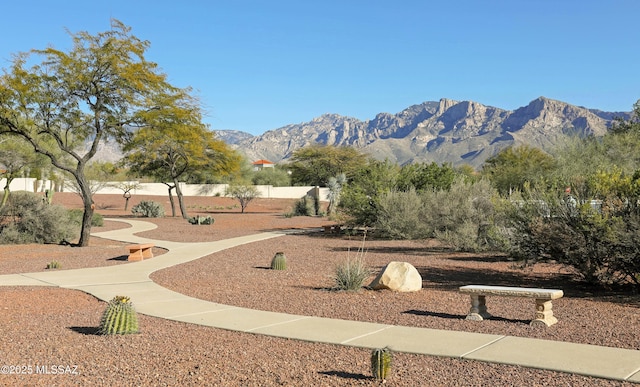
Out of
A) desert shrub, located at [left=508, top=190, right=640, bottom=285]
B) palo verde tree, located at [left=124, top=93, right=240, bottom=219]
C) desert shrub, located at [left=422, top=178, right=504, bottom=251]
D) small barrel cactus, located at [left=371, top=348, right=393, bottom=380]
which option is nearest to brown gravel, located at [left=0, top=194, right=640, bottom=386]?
small barrel cactus, located at [left=371, top=348, right=393, bottom=380]

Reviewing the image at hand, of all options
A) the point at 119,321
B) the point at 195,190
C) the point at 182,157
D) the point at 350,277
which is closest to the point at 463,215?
the point at 350,277

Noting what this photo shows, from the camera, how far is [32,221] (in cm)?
2423

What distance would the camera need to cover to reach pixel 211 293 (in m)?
12.5

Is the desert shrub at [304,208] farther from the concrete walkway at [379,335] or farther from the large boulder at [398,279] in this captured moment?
the large boulder at [398,279]

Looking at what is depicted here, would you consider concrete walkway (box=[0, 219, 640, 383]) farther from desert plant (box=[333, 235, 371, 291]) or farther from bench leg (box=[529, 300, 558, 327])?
desert plant (box=[333, 235, 371, 291])

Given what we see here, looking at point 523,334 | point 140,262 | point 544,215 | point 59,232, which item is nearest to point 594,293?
point 544,215

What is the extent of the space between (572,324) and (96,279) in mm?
10699

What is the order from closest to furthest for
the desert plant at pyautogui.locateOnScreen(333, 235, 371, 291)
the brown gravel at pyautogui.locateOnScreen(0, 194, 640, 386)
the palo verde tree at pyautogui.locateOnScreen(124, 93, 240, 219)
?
the brown gravel at pyautogui.locateOnScreen(0, 194, 640, 386)
the desert plant at pyautogui.locateOnScreen(333, 235, 371, 291)
the palo verde tree at pyautogui.locateOnScreen(124, 93, 240, 219)

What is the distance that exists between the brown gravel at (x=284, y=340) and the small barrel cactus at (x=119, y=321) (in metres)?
0.20

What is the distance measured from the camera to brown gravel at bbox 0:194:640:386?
651 centimetres

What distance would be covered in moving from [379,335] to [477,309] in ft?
6.42

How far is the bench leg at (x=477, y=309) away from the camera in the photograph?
31.0 ft

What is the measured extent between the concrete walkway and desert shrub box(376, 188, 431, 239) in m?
13.5

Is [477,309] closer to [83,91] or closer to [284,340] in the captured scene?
[284,340]
